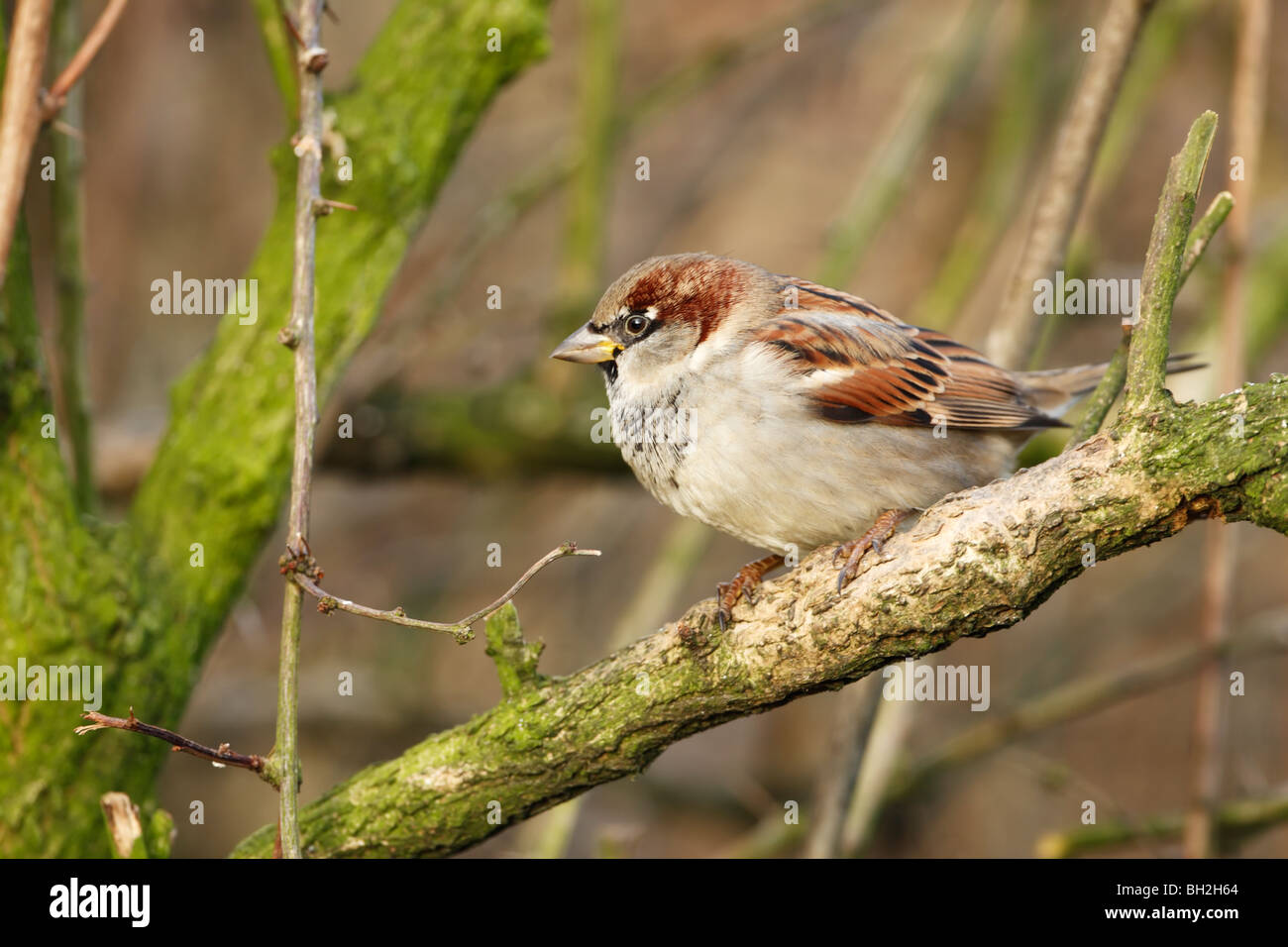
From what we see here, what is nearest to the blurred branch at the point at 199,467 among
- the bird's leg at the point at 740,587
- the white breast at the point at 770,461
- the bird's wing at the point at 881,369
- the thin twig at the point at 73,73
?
the thin twig at the point at 73,73

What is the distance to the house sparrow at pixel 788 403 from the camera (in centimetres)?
331

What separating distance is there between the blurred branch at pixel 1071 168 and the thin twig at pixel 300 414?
230 centimetres

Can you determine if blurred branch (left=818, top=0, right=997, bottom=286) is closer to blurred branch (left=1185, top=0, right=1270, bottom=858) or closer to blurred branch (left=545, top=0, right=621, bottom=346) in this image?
blurred branch (left=545, top=0, right=621, bottom=346)

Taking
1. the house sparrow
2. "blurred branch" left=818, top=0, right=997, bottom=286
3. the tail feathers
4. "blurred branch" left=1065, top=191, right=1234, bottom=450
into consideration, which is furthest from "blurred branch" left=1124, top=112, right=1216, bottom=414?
"blurred branch" left=818, top=0, right=997, bottom=286

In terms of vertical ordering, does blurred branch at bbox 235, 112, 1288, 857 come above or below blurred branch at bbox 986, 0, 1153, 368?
below

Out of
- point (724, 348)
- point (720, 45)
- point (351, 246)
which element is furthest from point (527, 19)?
point (720, 45)

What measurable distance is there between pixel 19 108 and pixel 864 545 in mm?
2293

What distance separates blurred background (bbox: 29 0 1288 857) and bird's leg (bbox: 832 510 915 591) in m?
1.41

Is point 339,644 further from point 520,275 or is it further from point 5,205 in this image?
point 5,205

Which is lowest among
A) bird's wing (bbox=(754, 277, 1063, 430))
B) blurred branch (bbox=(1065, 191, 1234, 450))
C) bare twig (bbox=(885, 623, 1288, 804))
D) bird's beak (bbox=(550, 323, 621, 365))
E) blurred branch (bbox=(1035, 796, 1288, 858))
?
blurred branch (bbox=(1035, 796, 1288, 858))

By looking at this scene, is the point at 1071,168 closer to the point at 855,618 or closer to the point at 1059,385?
the point at 1059,385

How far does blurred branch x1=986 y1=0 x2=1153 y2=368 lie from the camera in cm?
391

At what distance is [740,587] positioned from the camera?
312cm

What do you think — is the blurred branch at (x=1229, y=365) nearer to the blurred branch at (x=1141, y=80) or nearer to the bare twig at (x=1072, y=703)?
the bare twig at (x=1072, y=703)
